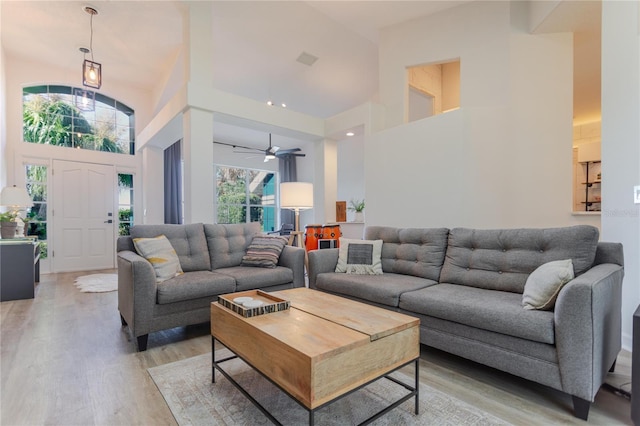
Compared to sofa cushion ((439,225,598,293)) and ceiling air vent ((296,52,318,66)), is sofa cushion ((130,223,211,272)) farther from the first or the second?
ceiling air vent ((296,52,318,66))

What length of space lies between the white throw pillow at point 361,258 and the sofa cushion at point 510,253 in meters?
0.62

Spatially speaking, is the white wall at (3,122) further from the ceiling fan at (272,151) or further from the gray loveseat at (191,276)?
the ceiling fan at (272,151)

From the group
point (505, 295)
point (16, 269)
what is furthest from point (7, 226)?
point (505, 295)

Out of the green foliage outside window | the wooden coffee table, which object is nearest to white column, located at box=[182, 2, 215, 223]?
the wooden coffee table

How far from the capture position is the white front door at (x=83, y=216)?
574 cm

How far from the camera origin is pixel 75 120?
596 centimetres

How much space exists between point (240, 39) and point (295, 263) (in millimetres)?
3518

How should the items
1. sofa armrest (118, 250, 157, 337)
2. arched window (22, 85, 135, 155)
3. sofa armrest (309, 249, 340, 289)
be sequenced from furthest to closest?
1. arched window (22, 85, 135, 155)
2. sofa armrest (309, 249, 340, 289)
3. sofa armrest (118, 250, 157, 337)

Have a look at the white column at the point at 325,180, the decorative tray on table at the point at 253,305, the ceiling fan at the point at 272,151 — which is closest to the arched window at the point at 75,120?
the ceiling fan at the point at 272,151

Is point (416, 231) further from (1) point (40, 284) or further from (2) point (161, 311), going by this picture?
(1) point (40, 284)

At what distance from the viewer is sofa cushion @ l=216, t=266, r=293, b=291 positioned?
2.82 m

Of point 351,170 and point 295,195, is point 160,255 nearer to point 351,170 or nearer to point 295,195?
point 295,195

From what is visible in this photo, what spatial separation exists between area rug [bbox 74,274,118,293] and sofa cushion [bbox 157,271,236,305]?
7.85 ft

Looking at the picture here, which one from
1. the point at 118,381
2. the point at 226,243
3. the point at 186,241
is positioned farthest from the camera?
the point at 226,243
